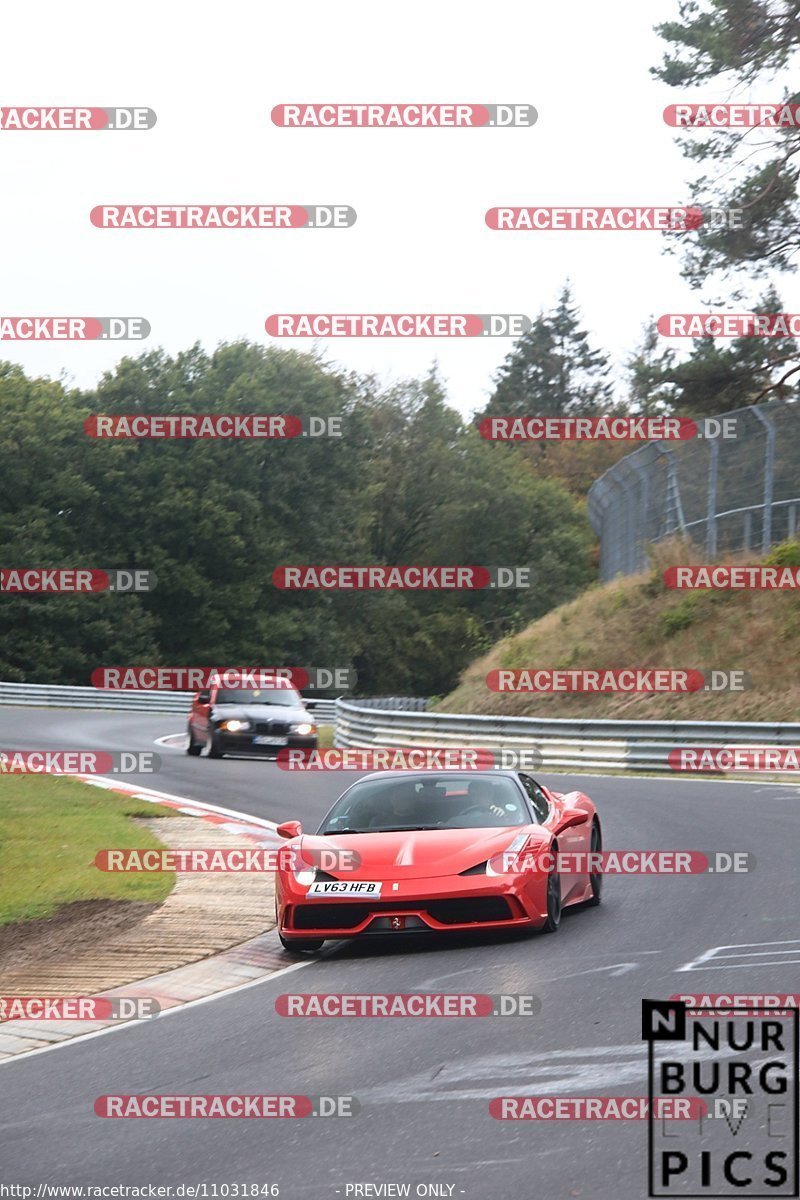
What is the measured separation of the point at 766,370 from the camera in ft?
120

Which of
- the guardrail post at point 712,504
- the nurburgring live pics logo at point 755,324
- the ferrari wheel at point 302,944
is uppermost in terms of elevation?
the nurburgring live pics logo at point 755,324

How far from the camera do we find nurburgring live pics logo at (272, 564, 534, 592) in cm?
6794

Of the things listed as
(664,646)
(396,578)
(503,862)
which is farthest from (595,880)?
(396,578)

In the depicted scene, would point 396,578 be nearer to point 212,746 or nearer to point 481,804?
point 212,746

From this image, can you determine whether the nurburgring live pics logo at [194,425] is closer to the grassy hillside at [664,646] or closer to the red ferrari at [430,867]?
the grassy hillside at [664,646]

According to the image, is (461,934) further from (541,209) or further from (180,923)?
(541,209)

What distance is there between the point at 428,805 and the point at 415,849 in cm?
80

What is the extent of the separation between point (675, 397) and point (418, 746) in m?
13.9

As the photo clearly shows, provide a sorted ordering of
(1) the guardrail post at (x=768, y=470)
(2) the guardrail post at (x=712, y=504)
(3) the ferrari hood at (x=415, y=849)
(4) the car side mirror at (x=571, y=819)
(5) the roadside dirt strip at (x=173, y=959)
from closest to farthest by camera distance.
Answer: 1. (5) the roadside dirt strip at (x=173, y=959)
2. (3) the ferrari hood at (x=415, y=849)
3. (4) the car side mirror at (x=571, y=819)
4. (1) the guardrail post at (x=768, y=470)
5. (2) the guardrail post at (x=712, y=504)

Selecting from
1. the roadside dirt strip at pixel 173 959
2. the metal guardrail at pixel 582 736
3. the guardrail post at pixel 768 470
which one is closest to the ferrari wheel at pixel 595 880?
the roadside dirt strip at pixel 173 959

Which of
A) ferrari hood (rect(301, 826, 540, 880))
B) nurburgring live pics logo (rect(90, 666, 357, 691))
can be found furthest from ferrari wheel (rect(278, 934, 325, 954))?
nurburgring live pics logo (rect(90, 666, 357, 691))

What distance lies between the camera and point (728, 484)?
1111 inches

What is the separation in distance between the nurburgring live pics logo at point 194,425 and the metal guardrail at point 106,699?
15901mm

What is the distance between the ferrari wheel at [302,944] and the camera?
393 inches
